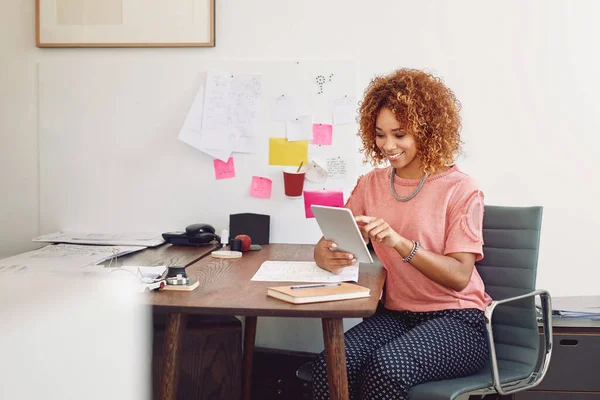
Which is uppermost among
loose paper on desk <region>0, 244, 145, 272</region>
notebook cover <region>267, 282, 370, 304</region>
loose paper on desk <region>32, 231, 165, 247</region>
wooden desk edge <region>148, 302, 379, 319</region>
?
notebook cover <region>267, 282, 370, 304</region>

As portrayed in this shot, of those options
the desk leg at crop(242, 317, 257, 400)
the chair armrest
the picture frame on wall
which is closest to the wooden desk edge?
the chair armrest

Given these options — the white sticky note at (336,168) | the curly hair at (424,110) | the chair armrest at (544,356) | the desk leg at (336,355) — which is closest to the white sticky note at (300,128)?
the white sticky note at (336,168)

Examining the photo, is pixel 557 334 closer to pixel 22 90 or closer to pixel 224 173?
pixel 224 173

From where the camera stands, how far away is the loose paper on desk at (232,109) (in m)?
2.59

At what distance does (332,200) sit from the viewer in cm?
257

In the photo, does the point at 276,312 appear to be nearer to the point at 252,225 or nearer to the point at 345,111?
the point at 252,225

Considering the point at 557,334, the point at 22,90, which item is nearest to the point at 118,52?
the point at 22,90

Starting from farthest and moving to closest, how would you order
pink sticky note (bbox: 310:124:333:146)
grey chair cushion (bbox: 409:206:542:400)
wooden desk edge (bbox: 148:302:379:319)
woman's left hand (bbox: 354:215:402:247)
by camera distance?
pink sticky note (bbox: 310:124:333:146)
grey chair cushion (bbox: 409:206:542:400)
woman's left hand (bbox: 354:215:402:247)
wooden desk edge (bbox: 148:302:379:319)

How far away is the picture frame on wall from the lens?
8.53ft

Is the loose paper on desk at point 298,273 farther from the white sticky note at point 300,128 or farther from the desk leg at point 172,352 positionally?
the white sticky note at point 300,128

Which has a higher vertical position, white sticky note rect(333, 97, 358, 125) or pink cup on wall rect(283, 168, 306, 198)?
white sticky note rect(333, 97, 358, 125)

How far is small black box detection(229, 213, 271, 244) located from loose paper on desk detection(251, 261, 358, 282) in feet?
1.80

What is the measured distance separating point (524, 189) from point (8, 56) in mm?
2214

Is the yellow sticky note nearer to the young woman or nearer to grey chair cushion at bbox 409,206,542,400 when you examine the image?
the young woman
